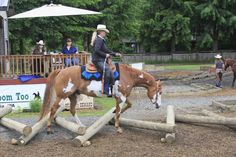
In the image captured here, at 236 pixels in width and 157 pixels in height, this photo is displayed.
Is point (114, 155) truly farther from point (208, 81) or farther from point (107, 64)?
point (208, 81)

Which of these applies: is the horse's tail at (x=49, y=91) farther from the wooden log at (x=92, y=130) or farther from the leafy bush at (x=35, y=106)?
the leafy bush at (x=35, y=106)

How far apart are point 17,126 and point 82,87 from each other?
1733 millimetres

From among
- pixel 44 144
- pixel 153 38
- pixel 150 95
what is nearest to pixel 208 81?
pixel 150 95

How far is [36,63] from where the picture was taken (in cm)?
1906

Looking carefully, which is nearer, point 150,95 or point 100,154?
point 100,154

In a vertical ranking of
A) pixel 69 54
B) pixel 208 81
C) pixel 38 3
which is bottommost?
pixel 208 81

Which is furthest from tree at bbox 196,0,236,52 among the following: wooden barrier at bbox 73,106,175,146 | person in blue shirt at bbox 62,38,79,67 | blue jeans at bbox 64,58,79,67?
wooden barrier at bbox 73,106,175,146

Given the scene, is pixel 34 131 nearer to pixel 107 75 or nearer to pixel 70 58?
pixel 107 75

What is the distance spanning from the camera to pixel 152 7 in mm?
58562

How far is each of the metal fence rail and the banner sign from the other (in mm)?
585

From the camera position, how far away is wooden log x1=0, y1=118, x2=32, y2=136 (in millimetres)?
10898

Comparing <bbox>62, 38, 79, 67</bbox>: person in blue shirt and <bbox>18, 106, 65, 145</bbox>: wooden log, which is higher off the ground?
<bbox>62, 38, 79, 67</bbox>: person in blue shirt

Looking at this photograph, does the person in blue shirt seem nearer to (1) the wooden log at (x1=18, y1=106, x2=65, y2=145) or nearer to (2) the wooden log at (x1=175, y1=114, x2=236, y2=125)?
(1) the wooden log at (x1=18, y1=106, x2=65, y2=145)

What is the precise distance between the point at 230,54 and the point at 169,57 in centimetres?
724
